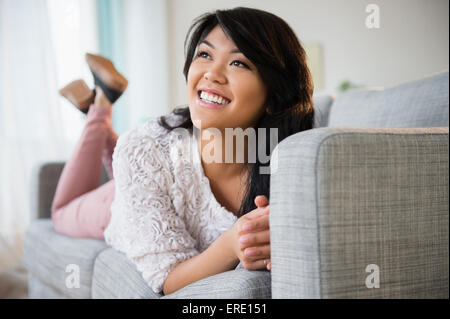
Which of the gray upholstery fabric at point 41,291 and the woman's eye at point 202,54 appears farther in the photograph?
the gray upholstery fabric at point 41,291

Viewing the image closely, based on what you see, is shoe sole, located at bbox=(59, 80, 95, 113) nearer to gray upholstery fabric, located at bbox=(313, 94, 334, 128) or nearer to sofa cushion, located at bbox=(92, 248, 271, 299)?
sofa cushion, located at bbox=(92, 248, 271, 299)

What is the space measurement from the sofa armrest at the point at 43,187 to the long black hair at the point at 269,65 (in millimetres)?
840

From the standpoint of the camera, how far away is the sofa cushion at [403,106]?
98 centimetres

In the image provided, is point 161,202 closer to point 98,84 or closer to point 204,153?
point 204,153

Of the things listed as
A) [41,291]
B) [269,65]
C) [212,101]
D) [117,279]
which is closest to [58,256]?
[41,291]

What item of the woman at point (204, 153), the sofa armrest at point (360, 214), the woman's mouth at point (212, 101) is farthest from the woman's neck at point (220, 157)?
the sofa armrest at point (360, 214)

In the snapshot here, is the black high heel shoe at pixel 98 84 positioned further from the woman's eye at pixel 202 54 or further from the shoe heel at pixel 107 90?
the woman's eye at pixel 202 54

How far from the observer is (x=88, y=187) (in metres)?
1.39

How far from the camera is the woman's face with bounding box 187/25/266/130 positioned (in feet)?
2.42

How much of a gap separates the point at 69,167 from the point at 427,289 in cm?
114

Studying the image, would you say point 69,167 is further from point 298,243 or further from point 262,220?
point 298,243

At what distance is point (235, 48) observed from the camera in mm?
731

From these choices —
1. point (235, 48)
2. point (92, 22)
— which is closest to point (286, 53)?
point (235, 48)

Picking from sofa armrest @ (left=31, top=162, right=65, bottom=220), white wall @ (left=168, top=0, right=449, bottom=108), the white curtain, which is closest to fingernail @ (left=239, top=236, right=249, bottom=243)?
sofa armrest @ (left=31, top=162, right=65, bottom=220)
